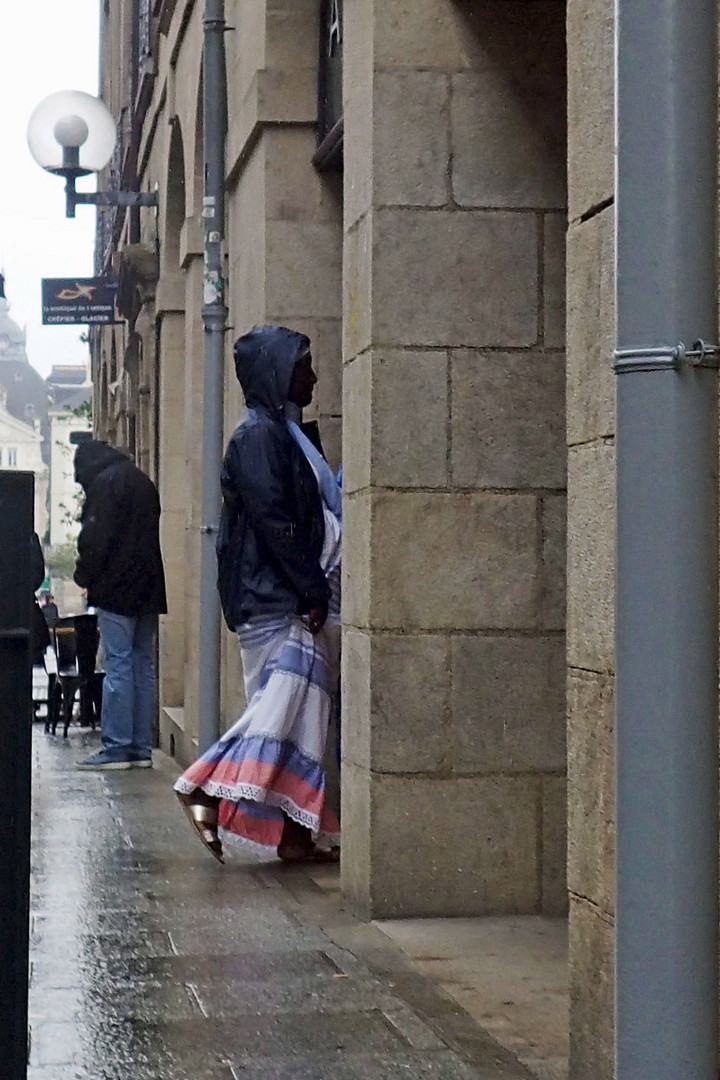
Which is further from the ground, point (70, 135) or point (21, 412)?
point (21, 412)

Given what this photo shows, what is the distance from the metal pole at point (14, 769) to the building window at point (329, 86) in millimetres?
5135

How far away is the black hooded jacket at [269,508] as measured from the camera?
22.7 ft

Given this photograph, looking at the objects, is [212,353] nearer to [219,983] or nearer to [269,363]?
[269,363]

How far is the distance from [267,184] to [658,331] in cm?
601

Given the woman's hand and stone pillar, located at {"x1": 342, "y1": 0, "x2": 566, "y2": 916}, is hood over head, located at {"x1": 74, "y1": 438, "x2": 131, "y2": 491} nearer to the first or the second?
the woman's hand

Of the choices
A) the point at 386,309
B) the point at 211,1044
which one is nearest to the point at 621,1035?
the point at 211,1044

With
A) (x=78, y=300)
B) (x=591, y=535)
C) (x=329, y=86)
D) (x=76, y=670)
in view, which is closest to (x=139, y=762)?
(x=76, y=670)

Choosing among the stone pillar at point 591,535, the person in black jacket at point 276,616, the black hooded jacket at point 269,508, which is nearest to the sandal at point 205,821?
the person in black jacket at point 276,616

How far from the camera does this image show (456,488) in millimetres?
5875

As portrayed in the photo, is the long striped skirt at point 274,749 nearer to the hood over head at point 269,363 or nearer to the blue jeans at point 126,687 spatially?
the hood over head at point 269,363

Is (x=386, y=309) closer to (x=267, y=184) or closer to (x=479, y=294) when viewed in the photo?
(x=479, y=294)

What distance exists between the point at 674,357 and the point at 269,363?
4857 millimetres

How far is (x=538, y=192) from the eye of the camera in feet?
19.8

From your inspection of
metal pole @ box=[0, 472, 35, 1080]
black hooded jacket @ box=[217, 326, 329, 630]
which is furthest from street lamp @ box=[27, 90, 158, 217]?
metal pole @ box=[0, 472, 35, 1080]
